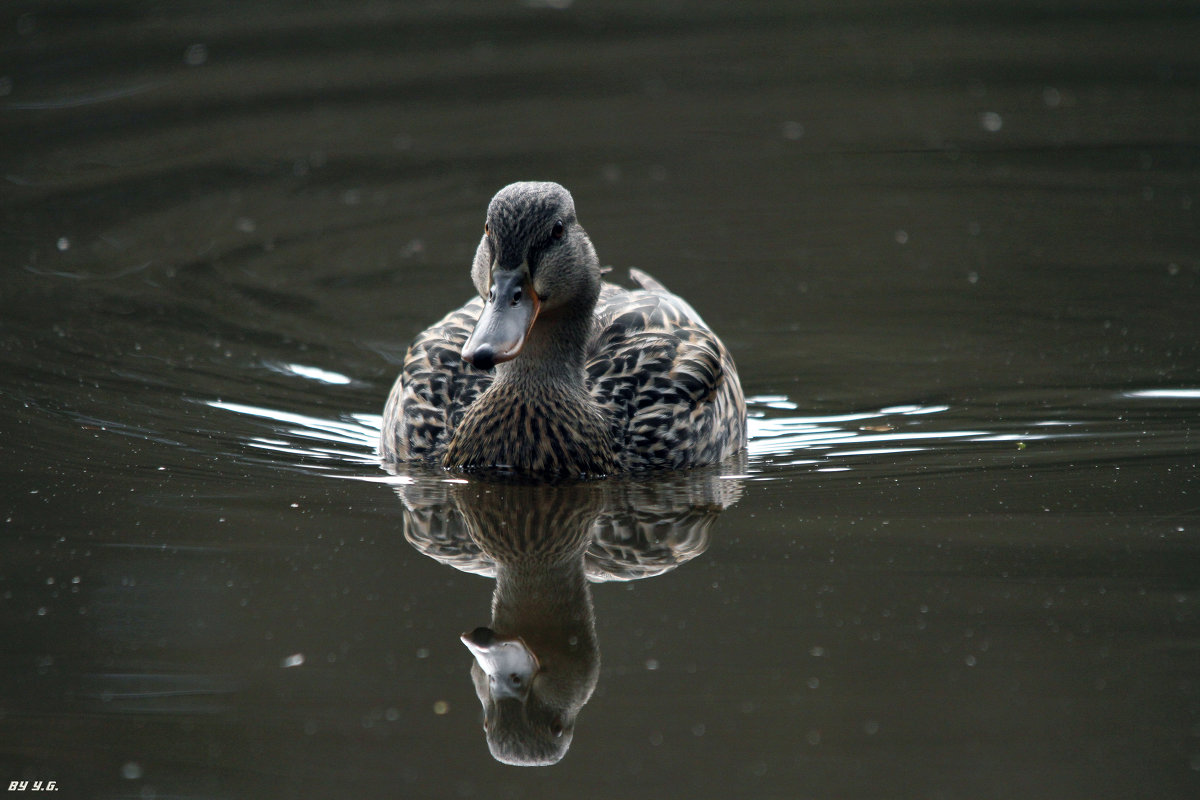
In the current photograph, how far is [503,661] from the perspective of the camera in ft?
18.2

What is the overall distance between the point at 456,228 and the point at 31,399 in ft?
12.9

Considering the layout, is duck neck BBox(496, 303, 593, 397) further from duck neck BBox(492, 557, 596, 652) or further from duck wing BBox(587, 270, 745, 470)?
duck neck BBox(492, 557, 596, 652)

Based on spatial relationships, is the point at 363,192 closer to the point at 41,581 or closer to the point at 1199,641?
the point at 41,581

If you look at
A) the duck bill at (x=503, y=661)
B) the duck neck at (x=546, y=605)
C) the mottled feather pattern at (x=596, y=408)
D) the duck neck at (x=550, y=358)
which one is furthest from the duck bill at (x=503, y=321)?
the duck bill at (x=503, y=661)

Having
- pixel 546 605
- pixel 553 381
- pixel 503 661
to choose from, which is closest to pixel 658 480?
pixel 553 381

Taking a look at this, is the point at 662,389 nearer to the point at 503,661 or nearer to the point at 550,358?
the point at 550,358

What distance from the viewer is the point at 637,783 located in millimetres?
4812

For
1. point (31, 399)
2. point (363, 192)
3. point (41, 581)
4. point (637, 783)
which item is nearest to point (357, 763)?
point (637, 783)

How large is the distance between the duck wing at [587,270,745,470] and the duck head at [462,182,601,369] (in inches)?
25.1

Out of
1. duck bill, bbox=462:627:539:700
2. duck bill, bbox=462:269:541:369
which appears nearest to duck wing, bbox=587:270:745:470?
duck bill, bbox=462:269:541:369

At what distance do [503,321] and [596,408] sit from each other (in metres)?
1.00

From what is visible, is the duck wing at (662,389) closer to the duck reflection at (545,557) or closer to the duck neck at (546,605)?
the duck reflection at (545,557)

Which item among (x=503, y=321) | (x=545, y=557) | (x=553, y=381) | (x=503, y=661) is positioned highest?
(x=503, y=321)

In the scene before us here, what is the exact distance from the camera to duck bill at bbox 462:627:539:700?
Result: 5.38 m
